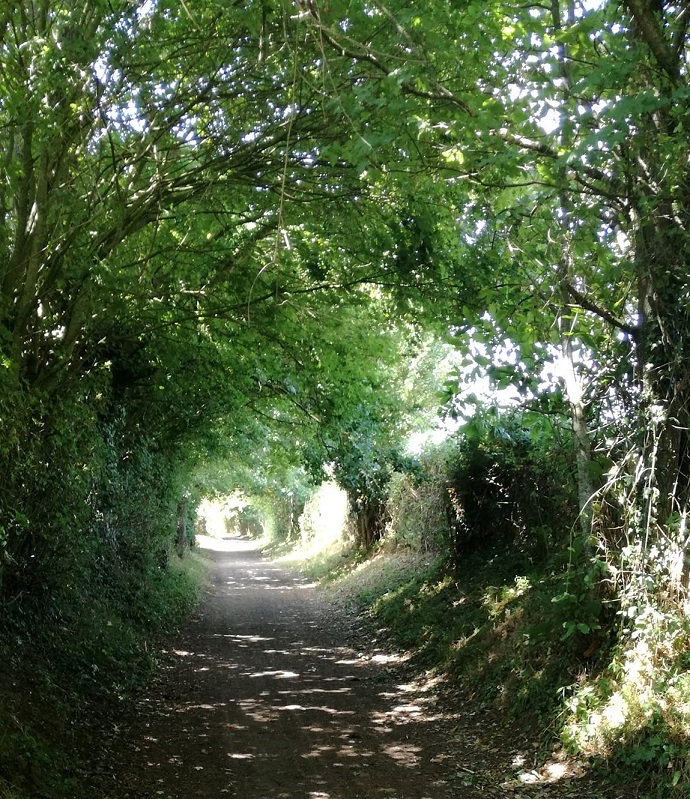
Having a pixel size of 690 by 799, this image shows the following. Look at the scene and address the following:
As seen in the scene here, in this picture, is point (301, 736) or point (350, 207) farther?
point (350, 207)

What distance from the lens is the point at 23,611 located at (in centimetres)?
916

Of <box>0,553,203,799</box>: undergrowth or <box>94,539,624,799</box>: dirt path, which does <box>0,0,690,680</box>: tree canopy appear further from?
<box>94,539,624,799</box>: dirt path

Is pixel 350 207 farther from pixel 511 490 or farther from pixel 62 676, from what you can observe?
pixel 62 676

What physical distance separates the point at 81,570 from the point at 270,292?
17.1ft

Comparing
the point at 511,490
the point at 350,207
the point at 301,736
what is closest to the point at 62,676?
the point at 301,736

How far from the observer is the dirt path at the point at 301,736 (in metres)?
6.51

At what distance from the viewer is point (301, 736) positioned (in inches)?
313

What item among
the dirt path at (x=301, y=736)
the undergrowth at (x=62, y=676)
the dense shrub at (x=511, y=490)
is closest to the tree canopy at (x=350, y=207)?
the undergrowth at (x=62, y=676)

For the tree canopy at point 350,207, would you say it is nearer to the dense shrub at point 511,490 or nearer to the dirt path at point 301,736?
the dense shrub at point 511,490

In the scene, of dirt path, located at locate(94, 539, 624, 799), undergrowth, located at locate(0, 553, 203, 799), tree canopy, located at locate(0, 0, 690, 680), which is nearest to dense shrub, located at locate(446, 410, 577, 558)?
tree canopy, located at locate(0, 0, 690, 680)

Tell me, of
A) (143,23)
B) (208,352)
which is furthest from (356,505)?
(143,23)

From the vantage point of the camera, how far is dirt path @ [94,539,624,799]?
651 centimetres

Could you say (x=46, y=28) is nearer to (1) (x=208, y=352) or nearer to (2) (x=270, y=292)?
(2) (x=270, y=292)

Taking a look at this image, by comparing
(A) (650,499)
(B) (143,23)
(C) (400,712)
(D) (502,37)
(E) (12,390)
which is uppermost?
(B) (143,23)
